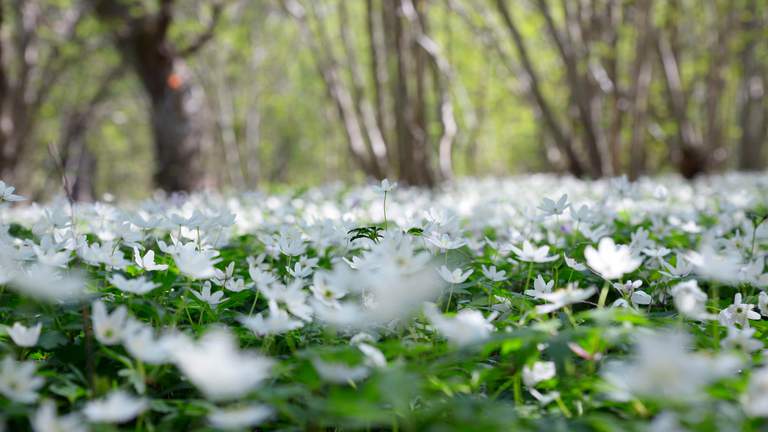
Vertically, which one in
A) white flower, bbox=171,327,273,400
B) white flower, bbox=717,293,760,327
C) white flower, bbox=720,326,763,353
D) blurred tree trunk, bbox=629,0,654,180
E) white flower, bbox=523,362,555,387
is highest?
blurred tree trunk, bbox=629,0,654,180

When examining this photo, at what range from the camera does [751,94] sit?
13.1 metres

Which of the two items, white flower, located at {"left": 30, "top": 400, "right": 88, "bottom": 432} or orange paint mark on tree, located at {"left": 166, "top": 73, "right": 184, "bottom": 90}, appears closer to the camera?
white flower, located at {"left": 30, "top": 400, "right": 88, "bottom": 432}

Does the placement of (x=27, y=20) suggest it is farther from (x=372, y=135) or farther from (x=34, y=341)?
(x=34, y=341)

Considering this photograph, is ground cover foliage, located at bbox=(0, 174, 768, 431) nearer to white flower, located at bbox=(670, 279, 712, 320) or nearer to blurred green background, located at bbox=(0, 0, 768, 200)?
white flower, located at bbox=(670, 279, 712, 320)

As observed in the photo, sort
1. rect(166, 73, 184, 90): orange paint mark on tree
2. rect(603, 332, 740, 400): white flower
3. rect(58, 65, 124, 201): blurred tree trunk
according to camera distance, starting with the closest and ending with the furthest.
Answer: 1. rect(603, 332, 740, 400): white flower
2. rect(166, 73, 184, 90): orange paint mark on tree
3. rect(58, 65, 124, 201): blurred tree trunk

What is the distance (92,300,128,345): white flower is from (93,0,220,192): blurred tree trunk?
880cm

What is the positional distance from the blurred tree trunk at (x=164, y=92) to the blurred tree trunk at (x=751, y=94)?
31.7 ft

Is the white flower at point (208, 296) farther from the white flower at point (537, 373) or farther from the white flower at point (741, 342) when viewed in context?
the white flower at point (741, 342)

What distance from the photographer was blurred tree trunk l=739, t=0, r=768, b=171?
459 inches

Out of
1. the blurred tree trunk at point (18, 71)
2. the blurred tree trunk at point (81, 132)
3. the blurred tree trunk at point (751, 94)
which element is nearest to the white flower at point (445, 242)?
the blurred tree trunk at point (751, 94)

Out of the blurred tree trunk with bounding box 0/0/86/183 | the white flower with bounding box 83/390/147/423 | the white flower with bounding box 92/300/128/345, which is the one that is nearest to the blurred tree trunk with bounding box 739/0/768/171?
the white flower with bounding box 92/300/128/345

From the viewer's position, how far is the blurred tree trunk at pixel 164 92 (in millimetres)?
9734

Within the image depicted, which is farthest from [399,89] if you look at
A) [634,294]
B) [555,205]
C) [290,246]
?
[634,294]

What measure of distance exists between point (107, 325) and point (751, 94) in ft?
49.0
